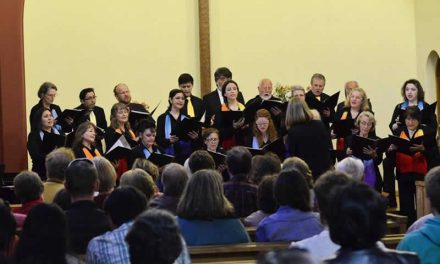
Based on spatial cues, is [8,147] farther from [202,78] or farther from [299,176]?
[299,176]

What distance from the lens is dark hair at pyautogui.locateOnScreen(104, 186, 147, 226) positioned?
13.8ft

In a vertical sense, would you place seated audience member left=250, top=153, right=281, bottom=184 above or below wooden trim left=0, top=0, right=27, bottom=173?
below

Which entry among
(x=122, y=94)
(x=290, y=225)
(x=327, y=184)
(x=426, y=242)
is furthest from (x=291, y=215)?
(x=122, y=94)

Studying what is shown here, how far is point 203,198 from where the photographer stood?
5191 mm

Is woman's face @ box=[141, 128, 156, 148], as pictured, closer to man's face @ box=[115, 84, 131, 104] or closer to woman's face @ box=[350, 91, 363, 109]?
man's face @ box=[115, 84, 131, 104]

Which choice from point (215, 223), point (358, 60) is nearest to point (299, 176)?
point (215, 223)

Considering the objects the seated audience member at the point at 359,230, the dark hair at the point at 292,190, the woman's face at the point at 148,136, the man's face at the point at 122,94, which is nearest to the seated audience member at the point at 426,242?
the seated audience member at the point at 359,230

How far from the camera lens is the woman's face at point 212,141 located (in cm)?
907

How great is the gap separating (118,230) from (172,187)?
1605mm

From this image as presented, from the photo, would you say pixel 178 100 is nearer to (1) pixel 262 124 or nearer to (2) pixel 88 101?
(1) pixel 262 124

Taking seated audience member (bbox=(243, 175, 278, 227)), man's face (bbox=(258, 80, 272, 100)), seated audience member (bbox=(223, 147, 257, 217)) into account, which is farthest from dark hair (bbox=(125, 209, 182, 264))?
man's face (bbox=(258, 80, 272, 100))

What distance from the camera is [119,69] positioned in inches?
481

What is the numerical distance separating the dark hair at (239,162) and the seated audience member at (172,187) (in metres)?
0.87

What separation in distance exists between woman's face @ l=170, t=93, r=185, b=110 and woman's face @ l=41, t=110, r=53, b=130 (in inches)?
49.4
